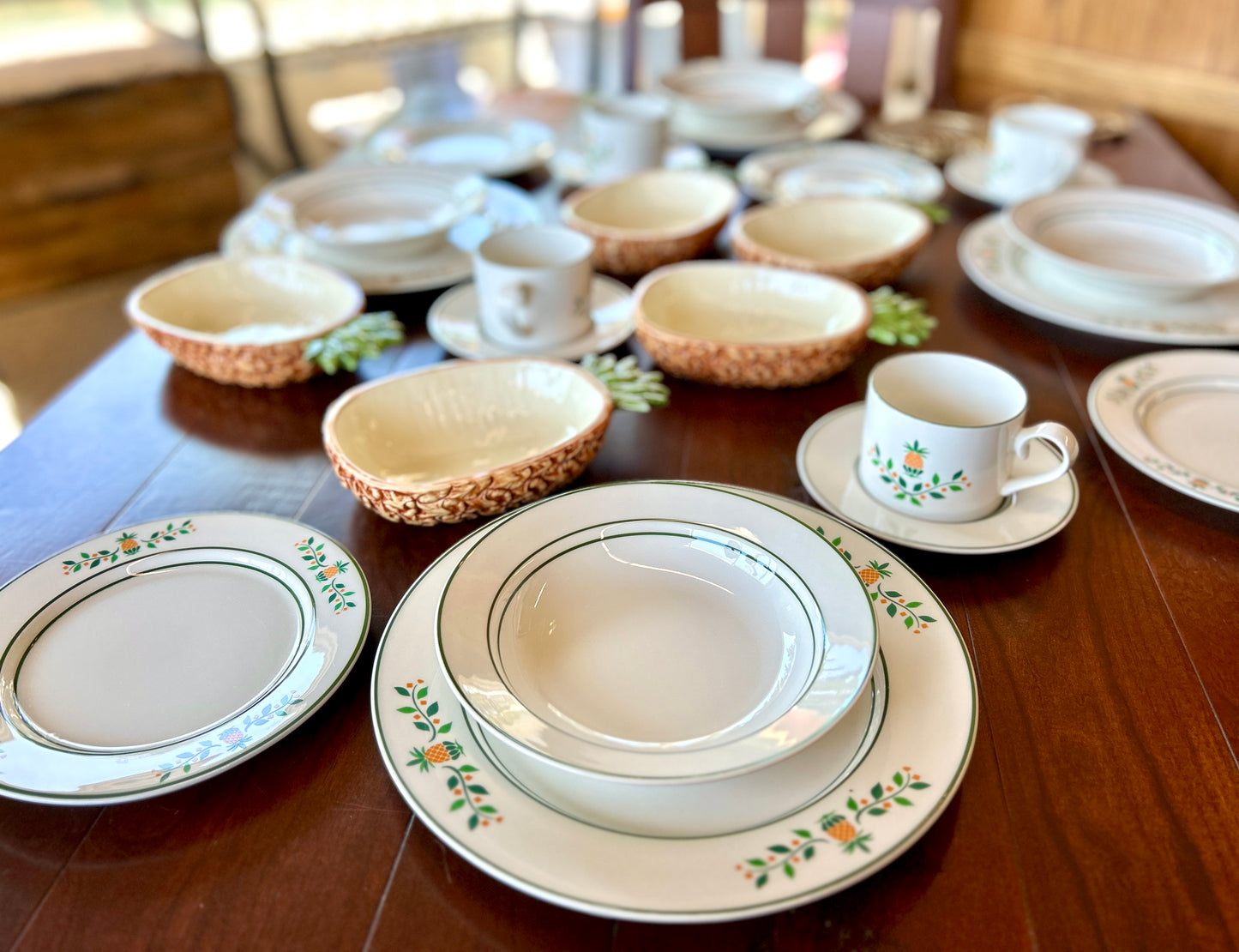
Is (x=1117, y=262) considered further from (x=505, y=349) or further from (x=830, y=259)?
(x=505, y=349)

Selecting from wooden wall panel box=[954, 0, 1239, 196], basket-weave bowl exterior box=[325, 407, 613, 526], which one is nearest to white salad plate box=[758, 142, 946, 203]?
wooden wall panel box=[954, 0, 1239, 196]

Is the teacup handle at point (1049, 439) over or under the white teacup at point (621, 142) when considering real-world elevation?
under

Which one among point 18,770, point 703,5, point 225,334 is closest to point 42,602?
point 18,770

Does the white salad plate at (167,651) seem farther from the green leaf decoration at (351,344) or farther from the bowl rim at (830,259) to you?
the bowl rim at (830,259)

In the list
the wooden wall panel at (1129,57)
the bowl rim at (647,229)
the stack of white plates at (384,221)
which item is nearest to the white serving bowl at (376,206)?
the stack of white plates at (384,221)

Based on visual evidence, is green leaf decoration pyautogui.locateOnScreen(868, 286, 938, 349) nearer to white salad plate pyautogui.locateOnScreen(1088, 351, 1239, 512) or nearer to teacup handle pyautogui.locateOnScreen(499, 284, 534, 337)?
white salad plate pyautogui.locateOnScreen(1088, 351, 1239, 512)

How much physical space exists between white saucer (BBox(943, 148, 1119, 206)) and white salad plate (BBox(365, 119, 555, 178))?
523 millimetres

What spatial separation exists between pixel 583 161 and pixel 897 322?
0.53 m

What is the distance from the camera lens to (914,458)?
0.59 metres

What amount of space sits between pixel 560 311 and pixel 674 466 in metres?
0.19

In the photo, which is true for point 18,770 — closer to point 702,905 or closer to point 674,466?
point 702,905

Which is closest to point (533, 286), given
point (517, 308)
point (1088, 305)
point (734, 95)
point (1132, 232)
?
point (517, 308)

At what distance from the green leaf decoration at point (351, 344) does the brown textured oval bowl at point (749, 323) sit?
0.22 m

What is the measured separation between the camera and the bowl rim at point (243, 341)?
75 cm
